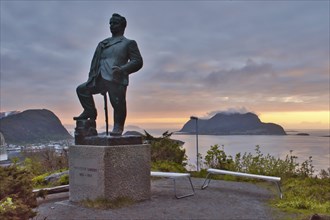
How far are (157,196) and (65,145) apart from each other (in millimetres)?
5373

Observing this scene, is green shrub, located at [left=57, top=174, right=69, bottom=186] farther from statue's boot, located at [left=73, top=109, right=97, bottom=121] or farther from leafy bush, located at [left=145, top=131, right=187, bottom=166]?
leafy bush, located at [left=145, top=131, right=187, bottom=166]

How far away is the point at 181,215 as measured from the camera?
627 centimetres

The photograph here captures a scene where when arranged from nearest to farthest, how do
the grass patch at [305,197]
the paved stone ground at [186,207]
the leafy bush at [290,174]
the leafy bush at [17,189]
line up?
the leafy bush at [17,189] < the paved stone ground at [186,207] < the grass patch at [305,197] < the leafy bush at [290,174]

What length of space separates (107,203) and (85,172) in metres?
0.73

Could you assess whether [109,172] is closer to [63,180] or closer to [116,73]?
[116,73]

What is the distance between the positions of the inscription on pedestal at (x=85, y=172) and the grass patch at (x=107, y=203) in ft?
0.94

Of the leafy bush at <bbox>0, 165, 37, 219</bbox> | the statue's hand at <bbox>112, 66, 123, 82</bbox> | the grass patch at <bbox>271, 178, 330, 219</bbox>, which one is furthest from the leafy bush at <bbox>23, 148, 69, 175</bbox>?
the leafy bush at <bbox>0, 165, 37, 219</bbox>

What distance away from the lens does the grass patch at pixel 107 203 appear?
6.77 metres

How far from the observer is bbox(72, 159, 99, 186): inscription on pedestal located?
7.04 metres

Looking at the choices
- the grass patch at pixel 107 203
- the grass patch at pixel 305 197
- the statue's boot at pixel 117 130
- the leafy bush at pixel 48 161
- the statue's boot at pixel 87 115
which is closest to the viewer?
the grass patch at pixel 305 197

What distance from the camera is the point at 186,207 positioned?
22.5 ft

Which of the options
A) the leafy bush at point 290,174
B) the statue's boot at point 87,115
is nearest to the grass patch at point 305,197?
the leafy bush at point 290,174

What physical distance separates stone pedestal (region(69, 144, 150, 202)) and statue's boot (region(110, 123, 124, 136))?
1.00 ft

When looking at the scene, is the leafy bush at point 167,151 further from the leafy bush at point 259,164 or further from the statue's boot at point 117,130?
the statue's boot at point 117,130
